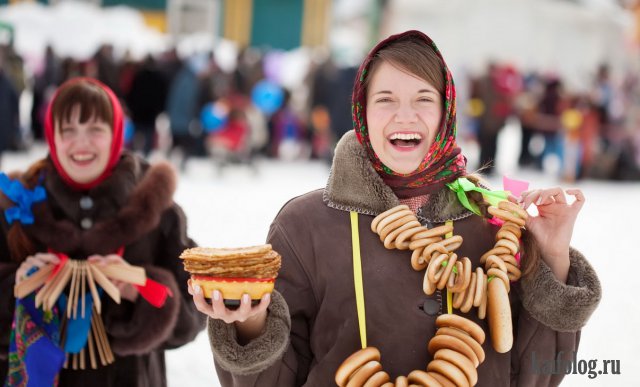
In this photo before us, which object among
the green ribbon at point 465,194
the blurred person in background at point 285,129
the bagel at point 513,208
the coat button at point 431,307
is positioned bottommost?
the blurred person in background at point 285,129

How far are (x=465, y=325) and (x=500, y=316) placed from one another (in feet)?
0.30

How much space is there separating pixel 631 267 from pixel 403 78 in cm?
576

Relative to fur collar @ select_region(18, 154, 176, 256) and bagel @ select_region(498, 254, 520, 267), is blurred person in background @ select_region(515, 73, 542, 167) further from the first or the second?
bagel @ select_region(498, 254, 520, 267)

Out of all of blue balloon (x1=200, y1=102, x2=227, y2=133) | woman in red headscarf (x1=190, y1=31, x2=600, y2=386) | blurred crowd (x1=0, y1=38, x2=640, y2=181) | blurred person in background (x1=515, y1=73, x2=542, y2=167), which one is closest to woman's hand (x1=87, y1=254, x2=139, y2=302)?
woman in red headscarf (x1=190, y1=31, x2=600, y2=386)

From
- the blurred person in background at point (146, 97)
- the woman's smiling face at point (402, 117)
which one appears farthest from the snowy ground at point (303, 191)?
the woman's smiling face at point (402, 117)

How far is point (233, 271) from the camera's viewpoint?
5.12 ft

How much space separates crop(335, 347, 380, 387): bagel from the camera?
1641mm

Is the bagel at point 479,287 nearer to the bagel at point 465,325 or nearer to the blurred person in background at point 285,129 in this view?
the bagel at point 465,325

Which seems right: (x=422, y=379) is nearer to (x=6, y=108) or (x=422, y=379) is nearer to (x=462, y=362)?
(x=462, y=362)

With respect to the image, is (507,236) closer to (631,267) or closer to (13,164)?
(631,267)

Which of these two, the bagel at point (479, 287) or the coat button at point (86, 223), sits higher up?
the bagel at point (479, 287)

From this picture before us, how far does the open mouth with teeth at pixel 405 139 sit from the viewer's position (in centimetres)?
176

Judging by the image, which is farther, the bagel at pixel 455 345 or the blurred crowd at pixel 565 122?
the blurred crowd at pixel 565 122

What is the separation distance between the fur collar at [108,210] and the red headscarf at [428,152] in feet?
3.18
